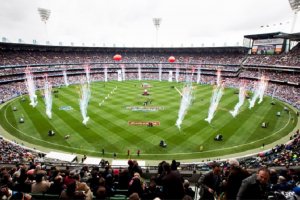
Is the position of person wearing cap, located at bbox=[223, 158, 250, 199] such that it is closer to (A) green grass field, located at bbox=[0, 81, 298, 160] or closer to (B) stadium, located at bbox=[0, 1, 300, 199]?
(B) stadium, located at bbox=[0, 1, 300, 199]

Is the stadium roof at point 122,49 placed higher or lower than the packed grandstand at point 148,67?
higher

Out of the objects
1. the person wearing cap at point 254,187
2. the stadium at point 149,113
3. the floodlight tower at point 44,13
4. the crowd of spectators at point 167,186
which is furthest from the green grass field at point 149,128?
the floodlight tower at point 44,13

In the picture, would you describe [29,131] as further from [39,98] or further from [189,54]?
[189,54]

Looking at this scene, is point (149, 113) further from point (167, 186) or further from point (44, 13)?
point (44, 13)

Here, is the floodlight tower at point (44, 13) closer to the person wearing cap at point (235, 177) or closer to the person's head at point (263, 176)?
the person wearing cap at point (235, 177)

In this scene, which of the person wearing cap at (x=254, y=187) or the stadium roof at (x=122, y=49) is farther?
the stadium roof at (x=122, y=49)

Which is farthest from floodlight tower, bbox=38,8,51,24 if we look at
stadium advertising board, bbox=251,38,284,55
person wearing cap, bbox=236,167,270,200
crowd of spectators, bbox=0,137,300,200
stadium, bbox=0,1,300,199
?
person wearing cap, bbox=236,167,270,200

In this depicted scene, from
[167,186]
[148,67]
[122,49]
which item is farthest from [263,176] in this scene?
[122,49]

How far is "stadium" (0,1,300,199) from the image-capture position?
96.5ft

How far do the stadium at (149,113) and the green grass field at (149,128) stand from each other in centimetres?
18

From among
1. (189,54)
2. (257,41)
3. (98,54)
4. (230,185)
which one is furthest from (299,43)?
(230,185)

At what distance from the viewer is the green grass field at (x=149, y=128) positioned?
34.6 metres

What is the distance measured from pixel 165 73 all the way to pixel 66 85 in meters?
46.8

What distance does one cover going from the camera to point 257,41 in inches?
3900
